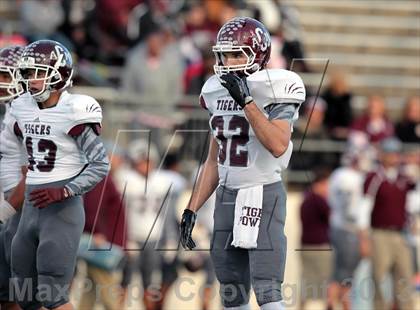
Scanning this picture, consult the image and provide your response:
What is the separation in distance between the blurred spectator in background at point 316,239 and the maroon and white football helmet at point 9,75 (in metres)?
4.65

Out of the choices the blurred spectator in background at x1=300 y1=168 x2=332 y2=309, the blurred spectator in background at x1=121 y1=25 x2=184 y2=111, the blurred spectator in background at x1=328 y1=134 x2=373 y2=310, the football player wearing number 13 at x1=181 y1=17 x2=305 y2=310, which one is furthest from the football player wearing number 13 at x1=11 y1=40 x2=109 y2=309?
the blurred spectator in background at x1=121 y1=25 x2=184 y2=111

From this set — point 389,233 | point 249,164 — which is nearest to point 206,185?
point 249,164

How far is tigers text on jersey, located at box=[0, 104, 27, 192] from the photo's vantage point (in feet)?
26.6

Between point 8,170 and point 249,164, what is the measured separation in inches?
65.1

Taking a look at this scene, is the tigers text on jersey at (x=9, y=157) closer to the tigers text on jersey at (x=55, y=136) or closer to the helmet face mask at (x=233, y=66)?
the tigers text on jersey at (x=55, y=136)

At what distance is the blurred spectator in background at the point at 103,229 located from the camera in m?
10.8

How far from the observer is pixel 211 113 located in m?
7.59

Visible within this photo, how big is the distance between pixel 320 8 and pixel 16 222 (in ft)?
35.3

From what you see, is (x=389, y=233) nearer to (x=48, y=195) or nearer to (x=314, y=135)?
(x=314, y=135)

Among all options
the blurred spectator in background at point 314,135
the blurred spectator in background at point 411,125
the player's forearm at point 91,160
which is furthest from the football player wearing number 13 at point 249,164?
the blurred spectator in background at point 411,125

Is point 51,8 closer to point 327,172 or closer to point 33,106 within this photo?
point 327,172

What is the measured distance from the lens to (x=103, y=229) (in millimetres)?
11141

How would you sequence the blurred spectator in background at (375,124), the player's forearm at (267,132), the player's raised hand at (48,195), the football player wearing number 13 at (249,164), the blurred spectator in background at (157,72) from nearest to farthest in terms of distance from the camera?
the player's forearm at (267,132)
the football player wearing number 13 at (249,164)
the player's raised hand at (48,195)
the blurred spectator in background at (157,72)
the blurred spectator in background at (375,124)

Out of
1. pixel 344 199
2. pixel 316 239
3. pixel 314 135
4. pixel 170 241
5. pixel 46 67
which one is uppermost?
pixel 314 135
